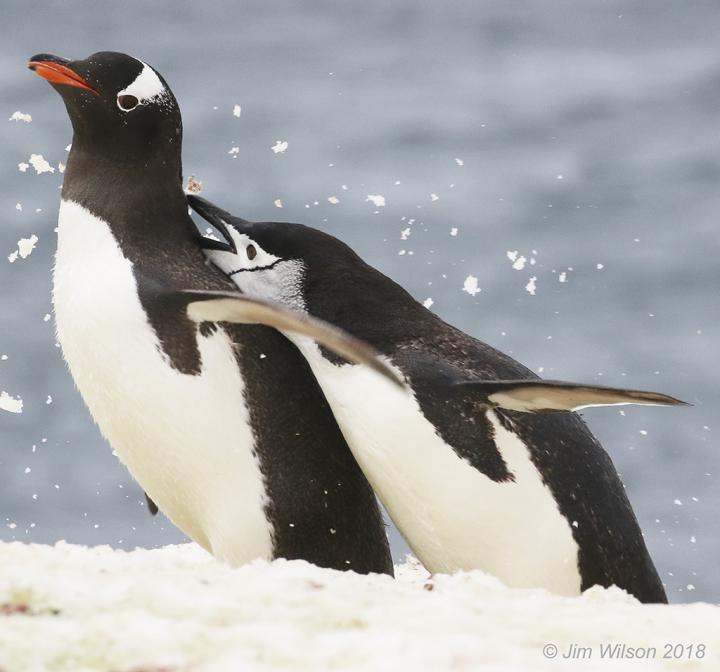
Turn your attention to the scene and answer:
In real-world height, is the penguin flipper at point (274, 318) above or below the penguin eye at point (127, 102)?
below

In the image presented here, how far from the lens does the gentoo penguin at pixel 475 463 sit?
356cm

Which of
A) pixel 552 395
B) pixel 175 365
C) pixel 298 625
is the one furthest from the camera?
pixel 175 365

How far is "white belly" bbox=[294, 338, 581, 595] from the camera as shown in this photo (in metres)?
3.55

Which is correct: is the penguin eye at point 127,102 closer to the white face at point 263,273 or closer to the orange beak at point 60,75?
the orange beak at point 60,75

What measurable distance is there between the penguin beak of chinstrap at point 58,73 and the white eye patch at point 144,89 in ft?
0.26

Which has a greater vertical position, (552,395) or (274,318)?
(274,318)

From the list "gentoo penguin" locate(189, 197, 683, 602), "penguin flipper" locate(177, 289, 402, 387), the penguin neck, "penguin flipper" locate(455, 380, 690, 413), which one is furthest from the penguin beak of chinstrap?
"penguin flipper" locate(455, 380, 690, 413)

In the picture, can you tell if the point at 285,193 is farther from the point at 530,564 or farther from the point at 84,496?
the point at 530,564

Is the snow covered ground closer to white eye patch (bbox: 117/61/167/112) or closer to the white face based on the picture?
the white face

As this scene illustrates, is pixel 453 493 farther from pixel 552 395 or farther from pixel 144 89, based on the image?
pixel 144 89

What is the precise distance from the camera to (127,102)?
3799 mm

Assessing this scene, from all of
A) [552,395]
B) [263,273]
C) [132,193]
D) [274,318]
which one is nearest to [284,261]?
[263,273]

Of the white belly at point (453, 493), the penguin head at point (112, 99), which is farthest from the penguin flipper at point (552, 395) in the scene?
the penguin head at point (112, 99)

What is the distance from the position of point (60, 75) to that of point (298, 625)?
84.4 inches
